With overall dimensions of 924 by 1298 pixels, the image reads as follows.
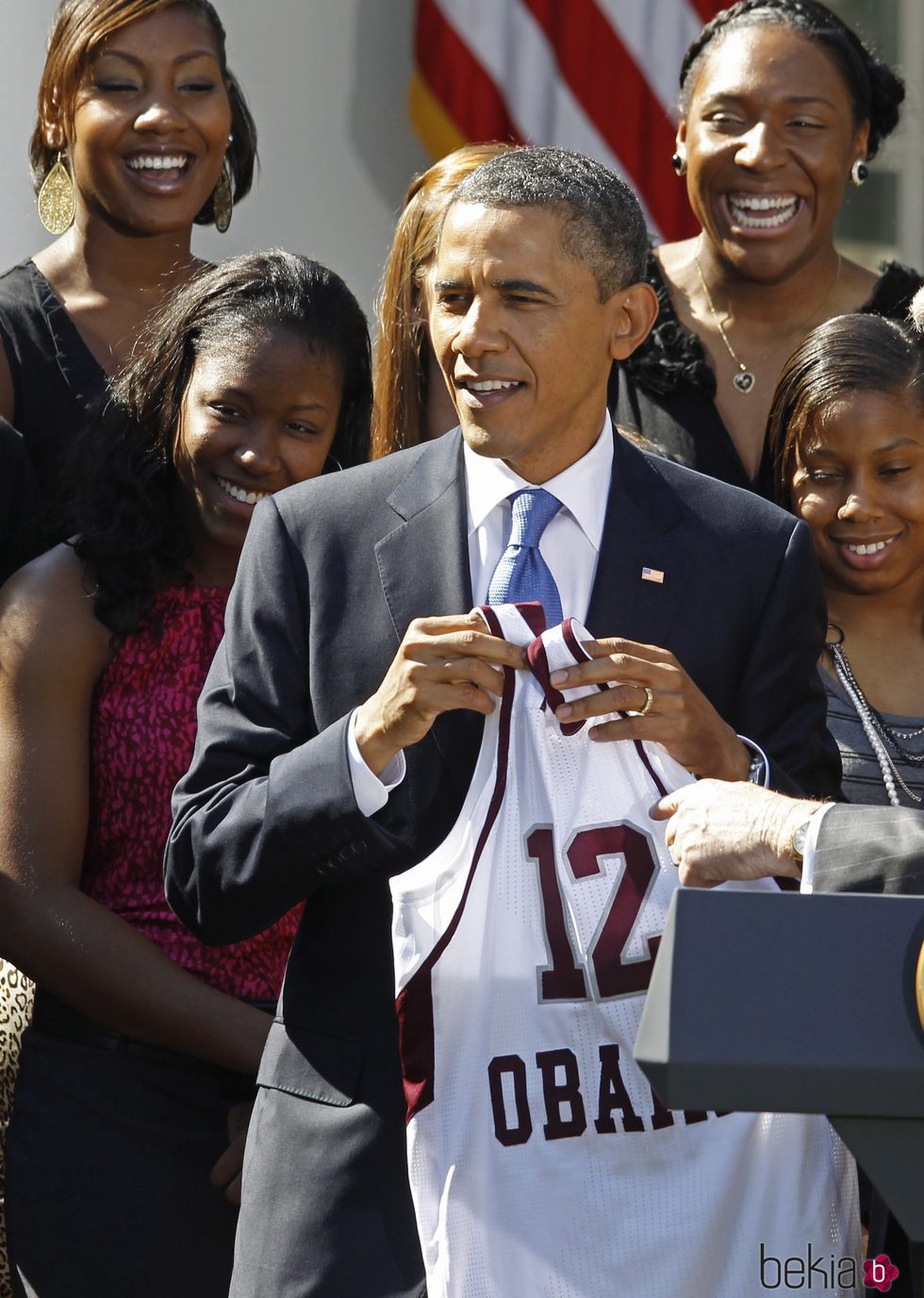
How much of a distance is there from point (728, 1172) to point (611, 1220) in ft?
0.49

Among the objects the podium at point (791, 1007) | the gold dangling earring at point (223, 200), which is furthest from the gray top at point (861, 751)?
the podium at point (791, 1007)

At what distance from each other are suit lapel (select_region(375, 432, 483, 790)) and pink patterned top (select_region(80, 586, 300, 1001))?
693 mm

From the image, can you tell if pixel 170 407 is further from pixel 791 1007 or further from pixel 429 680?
pixel 791 1007

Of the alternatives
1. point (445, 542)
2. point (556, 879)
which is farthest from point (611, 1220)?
point (445, 542)

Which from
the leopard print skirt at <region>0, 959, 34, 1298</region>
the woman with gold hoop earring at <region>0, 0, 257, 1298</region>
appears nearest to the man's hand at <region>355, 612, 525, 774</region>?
the leopard print skirt at <region>0, 959, 34, 1298</region>

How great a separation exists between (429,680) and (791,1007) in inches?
34.6

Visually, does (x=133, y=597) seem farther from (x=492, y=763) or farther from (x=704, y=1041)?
(x=704, y=1041)

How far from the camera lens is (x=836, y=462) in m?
3.61

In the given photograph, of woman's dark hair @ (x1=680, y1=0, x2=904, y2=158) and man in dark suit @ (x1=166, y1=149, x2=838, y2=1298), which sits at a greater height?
woman's dark hair @ (x1=680, y1=0, x2=904, y2=158)

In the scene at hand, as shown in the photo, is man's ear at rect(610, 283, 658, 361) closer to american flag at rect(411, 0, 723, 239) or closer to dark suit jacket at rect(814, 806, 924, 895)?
dark suit jacket at rect(814, 806, 924, 895)

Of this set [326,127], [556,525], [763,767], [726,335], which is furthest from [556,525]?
[326,127]

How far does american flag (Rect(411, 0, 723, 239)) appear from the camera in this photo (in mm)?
5711

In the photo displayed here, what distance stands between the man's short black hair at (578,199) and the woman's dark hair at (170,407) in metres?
0.75

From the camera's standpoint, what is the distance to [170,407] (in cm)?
336
